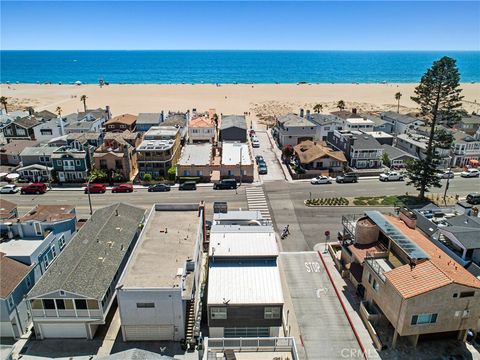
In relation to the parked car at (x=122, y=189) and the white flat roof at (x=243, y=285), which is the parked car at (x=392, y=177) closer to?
the white flat roof at (x=243, y=285)

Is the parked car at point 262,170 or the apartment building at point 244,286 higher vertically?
the apartment building at point 244,286

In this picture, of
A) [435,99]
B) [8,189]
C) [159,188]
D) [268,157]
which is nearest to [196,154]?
[159,188]

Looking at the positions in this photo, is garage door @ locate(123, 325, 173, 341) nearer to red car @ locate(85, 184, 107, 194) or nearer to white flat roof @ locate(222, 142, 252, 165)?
red car @ locate(85, 184, 107, 194)

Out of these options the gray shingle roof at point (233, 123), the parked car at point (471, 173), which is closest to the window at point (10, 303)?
the gray shingle roof at point (233, 123)

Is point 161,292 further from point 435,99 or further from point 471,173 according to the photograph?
point 471,173

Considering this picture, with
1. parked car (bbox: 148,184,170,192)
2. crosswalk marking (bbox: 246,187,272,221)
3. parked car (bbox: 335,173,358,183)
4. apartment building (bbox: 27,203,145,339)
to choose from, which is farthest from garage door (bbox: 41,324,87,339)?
parked car (bbox: 335,173,358,183)
